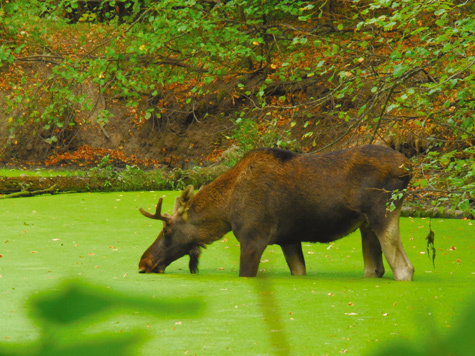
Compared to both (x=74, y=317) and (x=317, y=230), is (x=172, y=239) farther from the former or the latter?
(x=74, y=317)

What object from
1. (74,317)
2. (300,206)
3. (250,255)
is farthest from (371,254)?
(74,317)

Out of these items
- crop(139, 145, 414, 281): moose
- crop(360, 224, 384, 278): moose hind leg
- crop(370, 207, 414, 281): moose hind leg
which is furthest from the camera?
crop(360, 224, 384, 278): moose hind leg

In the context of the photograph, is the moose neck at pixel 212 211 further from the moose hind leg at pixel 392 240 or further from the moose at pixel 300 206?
the moose hind leg at pixel 392 240

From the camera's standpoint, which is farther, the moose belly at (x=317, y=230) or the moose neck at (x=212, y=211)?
the moose neck at (x=212, y=211)

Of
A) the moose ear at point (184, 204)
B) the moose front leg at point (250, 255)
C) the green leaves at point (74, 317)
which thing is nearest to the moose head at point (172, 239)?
the moose ear at point (184, 204)

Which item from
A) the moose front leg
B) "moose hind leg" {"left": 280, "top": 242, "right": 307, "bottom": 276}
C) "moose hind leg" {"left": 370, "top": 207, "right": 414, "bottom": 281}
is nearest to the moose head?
the moose front leg

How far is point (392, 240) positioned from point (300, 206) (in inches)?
35.4

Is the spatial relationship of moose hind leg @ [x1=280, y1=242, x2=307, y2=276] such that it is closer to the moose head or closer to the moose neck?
the moose neck

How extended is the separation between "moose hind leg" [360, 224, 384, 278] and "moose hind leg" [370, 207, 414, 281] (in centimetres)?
36

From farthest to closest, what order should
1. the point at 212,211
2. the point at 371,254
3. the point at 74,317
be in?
the point at 212,211, the point at 371,254, the point at 74,317

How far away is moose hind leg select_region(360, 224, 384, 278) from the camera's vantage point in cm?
711

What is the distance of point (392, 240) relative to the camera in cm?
665

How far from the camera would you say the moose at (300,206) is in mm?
6754

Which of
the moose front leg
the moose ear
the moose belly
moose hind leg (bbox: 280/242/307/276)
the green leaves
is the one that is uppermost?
the green leaves
